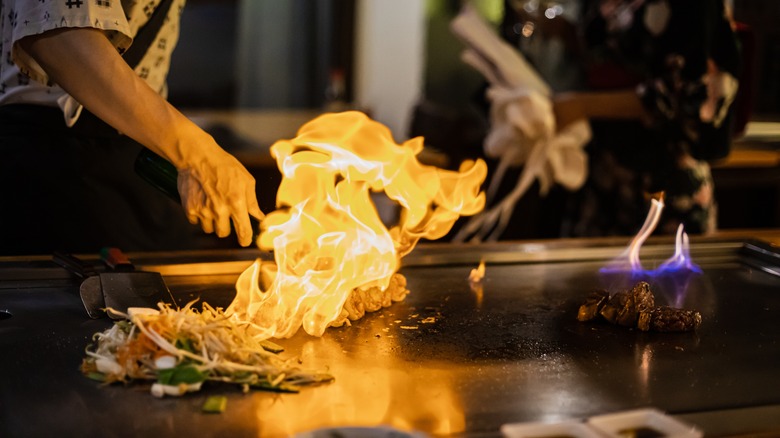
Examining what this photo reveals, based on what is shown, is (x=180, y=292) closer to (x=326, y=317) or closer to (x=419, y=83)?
(x=326, y=317)

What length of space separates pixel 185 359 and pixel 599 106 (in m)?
2.68

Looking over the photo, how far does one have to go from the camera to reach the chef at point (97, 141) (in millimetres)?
1841

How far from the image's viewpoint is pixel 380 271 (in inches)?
82.7

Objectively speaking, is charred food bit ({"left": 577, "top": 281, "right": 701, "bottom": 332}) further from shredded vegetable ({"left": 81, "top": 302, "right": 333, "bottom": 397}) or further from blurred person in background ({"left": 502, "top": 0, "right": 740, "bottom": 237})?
blurred person in background ({"left": 502, "top": 0, "right": 740, "bottom": 237})

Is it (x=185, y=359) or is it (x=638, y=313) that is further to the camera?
(x=638, y=313)

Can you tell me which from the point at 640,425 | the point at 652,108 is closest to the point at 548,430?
the point at 640,425

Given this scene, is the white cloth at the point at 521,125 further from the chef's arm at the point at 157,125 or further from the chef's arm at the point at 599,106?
the chef's arm at the point at 157,125

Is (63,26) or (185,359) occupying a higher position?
(63,26)

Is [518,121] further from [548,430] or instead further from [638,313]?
[548,430]

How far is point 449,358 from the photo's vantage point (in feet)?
5.51

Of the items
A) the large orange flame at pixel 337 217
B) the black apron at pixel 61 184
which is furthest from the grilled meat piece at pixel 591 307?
the black apron at pixel 61 184

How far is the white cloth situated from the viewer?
12.5ft

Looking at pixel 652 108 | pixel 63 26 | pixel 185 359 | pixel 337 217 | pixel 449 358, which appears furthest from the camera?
pixel 652 108

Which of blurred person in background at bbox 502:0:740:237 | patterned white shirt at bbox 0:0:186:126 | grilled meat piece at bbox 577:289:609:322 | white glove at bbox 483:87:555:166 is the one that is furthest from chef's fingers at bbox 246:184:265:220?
white glove at bbox 483:87:555:166
